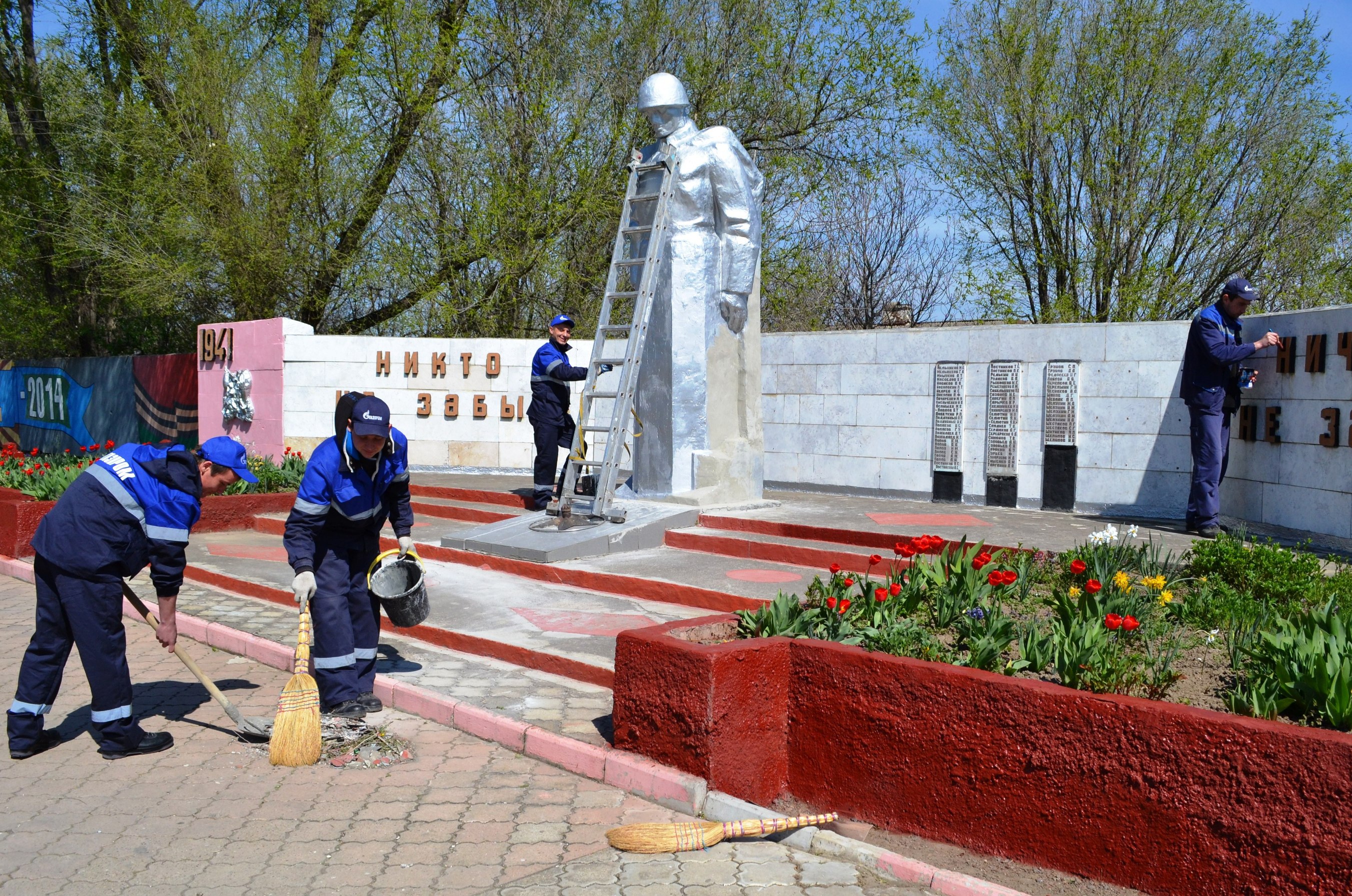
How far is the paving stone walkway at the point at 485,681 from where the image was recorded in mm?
5594

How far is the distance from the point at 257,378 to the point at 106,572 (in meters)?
10.6

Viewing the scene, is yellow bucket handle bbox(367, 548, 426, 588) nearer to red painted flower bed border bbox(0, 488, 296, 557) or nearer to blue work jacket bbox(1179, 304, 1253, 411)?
red painted flower bed border bbox(0, 488, 296, 557)

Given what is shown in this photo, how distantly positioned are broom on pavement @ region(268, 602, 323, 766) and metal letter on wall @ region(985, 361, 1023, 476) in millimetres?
8126

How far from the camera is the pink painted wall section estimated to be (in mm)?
14906

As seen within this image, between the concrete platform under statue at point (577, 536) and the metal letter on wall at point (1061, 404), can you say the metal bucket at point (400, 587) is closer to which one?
the concrete platform under statue at point (577, 536)

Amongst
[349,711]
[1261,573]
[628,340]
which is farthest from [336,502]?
[628,340]

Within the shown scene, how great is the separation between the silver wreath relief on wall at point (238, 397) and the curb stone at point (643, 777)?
30.6ft

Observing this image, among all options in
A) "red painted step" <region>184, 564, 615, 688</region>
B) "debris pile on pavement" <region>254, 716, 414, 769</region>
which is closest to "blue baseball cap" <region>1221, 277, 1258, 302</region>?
"red painted step" <region>184, 564, 615, 688</region>

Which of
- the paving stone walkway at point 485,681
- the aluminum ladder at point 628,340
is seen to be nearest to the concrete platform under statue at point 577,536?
the aluminum ladder at point 628,340

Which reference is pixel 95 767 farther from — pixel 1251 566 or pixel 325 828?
pixel 1251 566

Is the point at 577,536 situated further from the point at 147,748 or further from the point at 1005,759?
the point at 1005,759

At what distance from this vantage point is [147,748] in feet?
17.5

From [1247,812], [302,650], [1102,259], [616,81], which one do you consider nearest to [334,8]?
[616,81]

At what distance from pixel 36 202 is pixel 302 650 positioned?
759 inches
